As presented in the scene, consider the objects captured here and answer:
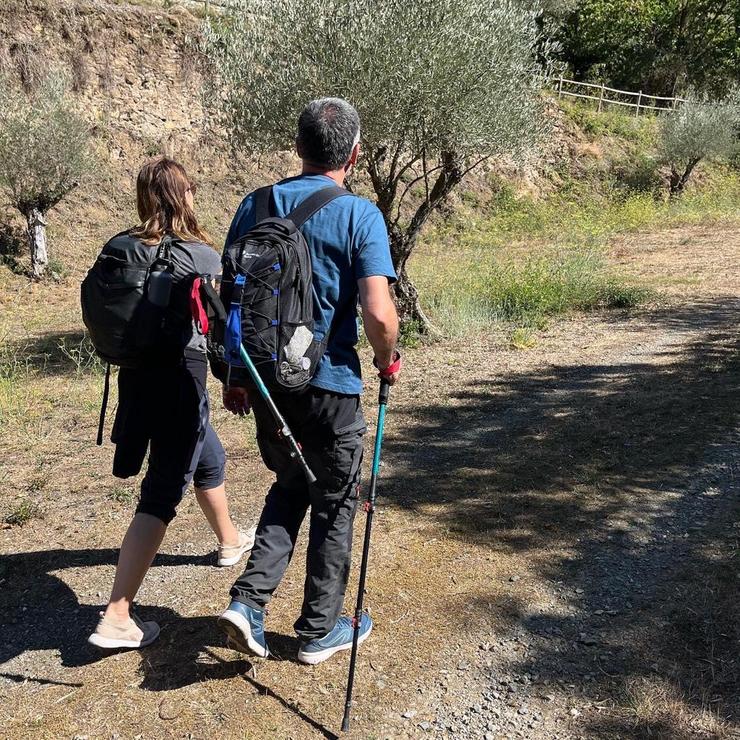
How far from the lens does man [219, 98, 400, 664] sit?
2617 mm

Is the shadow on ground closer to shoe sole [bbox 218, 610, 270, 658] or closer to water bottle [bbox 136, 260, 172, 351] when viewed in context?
shoe sole [bbox 218, 610, 270, 658]

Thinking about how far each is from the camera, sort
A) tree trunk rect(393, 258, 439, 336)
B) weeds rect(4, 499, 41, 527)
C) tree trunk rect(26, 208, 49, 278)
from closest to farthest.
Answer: weeds rect(4, 499, 41, 527), tree trunk rect(393, 258, 439, 336), tree trunk rect(26, 208, 49, 278)

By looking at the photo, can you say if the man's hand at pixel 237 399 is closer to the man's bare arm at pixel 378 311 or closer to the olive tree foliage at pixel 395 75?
the man's bare arm at pixel 378 311

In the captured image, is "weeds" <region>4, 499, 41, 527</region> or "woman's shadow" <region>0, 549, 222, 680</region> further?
"weeds" <region>4, 499, 41, 527</region>

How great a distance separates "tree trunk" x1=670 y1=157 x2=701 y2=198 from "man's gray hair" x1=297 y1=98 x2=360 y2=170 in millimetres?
27628

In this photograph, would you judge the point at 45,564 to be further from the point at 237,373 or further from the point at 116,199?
the point at 116,199

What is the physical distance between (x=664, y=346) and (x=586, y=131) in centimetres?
2288

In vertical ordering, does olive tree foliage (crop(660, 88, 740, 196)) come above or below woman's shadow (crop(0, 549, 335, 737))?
above

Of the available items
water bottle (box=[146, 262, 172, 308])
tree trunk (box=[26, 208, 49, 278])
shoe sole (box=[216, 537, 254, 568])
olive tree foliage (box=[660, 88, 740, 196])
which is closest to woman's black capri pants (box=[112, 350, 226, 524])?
water bottle (box=[146, 262, 172, 308])

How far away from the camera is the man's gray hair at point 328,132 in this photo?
2.62m

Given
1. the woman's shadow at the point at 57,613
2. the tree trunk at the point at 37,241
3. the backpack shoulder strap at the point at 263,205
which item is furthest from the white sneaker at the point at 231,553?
the tree trunk at the point at 37,241

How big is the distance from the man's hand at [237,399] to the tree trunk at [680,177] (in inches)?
1098

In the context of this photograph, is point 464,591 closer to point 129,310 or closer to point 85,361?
point 129,310

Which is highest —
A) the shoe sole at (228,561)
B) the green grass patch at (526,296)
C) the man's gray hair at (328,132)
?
the man's gray hair at (328,132)
